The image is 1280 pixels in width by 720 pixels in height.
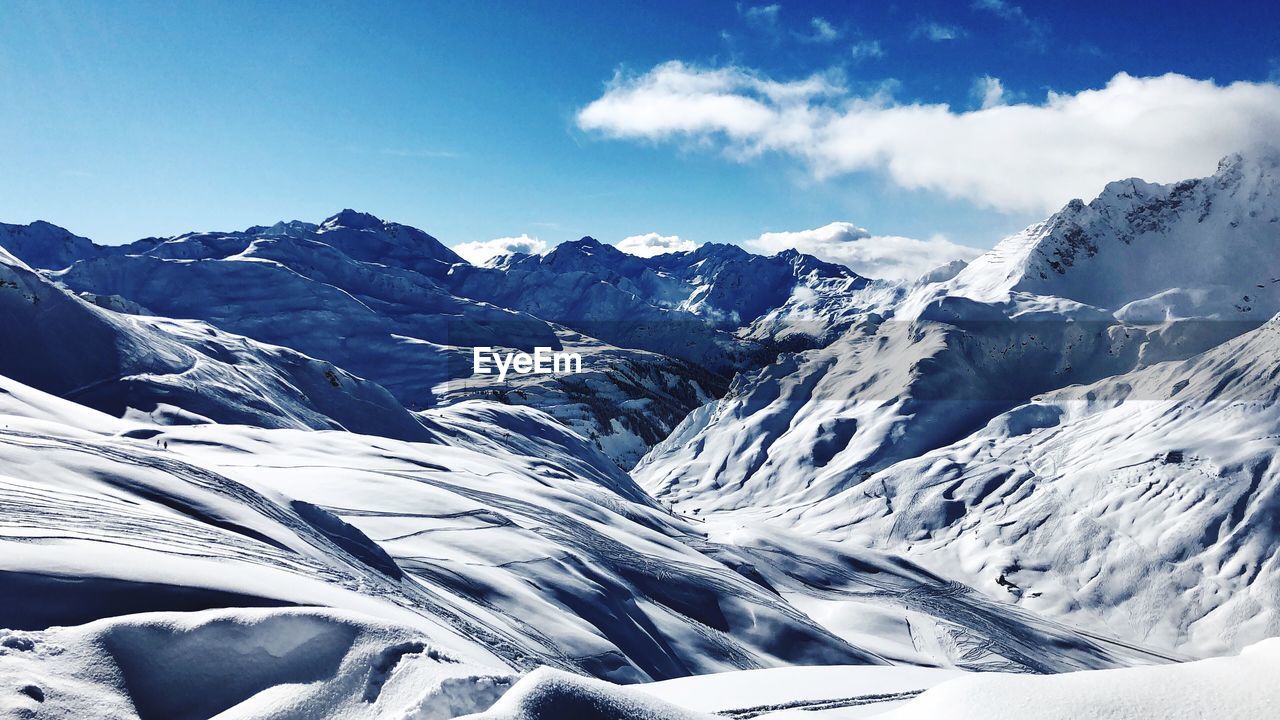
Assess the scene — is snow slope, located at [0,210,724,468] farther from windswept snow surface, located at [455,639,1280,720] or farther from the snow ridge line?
windswept snow surface, located at [455,639,1280,720]

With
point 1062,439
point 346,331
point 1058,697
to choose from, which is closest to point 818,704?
point 1058,697

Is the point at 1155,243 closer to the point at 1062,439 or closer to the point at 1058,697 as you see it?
the point at 1062,439

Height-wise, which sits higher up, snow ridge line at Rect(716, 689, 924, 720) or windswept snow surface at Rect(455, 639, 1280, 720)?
windswept snow surface at Rect(455, 639, 1280, 720)

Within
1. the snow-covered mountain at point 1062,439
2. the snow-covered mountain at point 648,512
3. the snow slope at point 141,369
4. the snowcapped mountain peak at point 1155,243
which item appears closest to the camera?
the snow-covered mountain at point 648,512

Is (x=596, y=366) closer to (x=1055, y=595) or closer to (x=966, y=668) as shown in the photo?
(x=1055, y=595)

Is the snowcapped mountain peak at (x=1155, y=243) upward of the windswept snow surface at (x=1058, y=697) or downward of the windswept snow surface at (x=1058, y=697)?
upward

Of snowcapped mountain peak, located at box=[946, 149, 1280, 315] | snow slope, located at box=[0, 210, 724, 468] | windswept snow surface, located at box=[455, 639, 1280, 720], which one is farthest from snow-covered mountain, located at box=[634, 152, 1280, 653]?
windswept snow surface, located at box=[455, 639, 1280, 720]

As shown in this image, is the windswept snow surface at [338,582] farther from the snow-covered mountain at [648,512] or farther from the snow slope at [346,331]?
the snow slope at [346,331]

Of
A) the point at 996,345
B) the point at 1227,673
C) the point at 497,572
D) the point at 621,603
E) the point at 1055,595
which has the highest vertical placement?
the point at 996,345

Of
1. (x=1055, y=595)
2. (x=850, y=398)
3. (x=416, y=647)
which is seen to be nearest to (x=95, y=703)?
(x=416, y=647)

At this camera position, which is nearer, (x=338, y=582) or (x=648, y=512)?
(x=338, y=582)

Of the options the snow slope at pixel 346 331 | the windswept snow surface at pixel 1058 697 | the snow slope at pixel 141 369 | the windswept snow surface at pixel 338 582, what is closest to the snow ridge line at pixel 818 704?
the windswept snow surface at pixel 1058 697
